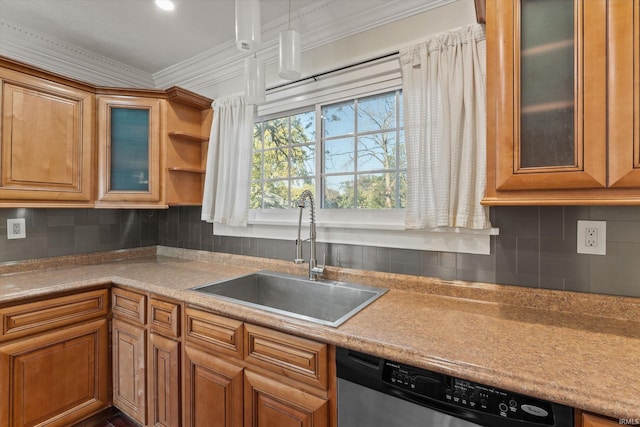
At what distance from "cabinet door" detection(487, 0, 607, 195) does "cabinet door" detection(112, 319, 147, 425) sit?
192 cm

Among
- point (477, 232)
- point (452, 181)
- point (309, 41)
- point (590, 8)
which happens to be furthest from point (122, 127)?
point (590, 8)

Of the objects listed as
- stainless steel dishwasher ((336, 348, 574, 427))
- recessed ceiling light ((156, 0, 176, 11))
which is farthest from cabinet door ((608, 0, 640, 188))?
recessed ceiling light ((156, 0, 176, 11))

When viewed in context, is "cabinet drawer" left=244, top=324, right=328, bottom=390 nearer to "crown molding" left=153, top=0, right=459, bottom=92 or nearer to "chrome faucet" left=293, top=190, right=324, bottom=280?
"chrome faucet" left=293, top=190, right=324, bottom=280

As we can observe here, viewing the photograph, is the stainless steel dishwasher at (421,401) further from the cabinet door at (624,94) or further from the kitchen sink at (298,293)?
the cabinet door at (624,94)

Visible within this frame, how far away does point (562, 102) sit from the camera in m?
0.94

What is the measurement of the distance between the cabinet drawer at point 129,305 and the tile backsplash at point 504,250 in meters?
0.69

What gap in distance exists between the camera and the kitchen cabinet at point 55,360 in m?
1.53

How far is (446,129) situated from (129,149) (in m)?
2.09

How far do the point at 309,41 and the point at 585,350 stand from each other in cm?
197

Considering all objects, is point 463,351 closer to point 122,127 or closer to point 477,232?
point 477,232

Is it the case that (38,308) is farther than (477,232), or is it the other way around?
(38,308)

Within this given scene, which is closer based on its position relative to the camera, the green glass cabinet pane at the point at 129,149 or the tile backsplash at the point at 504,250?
the tile backsplash at the point at 504,250

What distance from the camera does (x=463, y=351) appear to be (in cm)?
90

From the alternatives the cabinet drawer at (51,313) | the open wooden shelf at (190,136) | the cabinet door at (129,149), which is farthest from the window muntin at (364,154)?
the cabinet drawer at (51,313)
